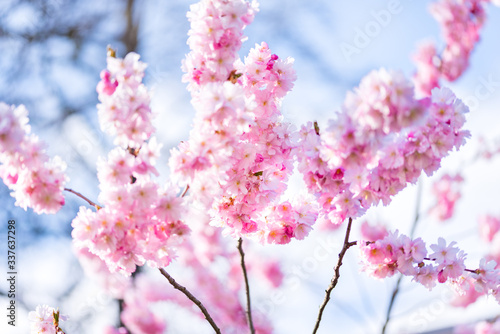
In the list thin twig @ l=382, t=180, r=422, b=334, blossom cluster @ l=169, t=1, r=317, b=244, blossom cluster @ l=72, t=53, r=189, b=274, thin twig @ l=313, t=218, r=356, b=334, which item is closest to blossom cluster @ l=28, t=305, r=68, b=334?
blossom cluster @ l=72, t=53, r=189, b=274

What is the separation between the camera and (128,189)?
1419mm

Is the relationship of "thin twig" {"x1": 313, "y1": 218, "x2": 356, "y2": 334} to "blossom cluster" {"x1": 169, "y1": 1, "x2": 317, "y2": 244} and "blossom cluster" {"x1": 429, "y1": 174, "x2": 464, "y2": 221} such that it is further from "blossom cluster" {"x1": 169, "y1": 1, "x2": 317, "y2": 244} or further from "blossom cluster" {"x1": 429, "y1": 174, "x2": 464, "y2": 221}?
"blossom cluster" {"x1": 429, "y1": 174, "x2": 464, "y2": 221}

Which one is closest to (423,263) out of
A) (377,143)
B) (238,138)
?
(377,143)

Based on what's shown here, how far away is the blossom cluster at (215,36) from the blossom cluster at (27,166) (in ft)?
1.84

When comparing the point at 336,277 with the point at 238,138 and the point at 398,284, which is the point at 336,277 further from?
the point at 398,284

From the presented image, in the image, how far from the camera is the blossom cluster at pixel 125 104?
1408 mm

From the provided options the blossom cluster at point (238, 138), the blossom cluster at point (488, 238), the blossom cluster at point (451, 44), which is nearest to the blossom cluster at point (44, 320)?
the blossom cluster at point (238, 138)

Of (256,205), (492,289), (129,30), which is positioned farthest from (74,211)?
(492,289)

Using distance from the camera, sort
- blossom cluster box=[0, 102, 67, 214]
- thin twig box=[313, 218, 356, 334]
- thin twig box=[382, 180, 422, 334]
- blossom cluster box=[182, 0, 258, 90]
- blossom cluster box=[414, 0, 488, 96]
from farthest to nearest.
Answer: blossom cluster box=[414, 0, 488, 96] → thin twig box=[382, 180, 422, 334] → thin twig box=[313, 218, 356, 334] → blossom cluster box=[182, 0, 258, 90] → blossom cluster box=[0, 102, 67, 214]

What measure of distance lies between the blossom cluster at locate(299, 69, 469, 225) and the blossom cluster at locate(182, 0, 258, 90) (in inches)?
14.5

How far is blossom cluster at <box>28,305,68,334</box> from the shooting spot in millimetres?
1754

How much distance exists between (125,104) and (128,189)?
0.25 m

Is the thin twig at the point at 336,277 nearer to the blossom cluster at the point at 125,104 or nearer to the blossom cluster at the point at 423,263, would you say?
the blossom cluster at the point at 423,263

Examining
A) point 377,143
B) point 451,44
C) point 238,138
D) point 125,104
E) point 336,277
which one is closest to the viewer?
point 377,143
